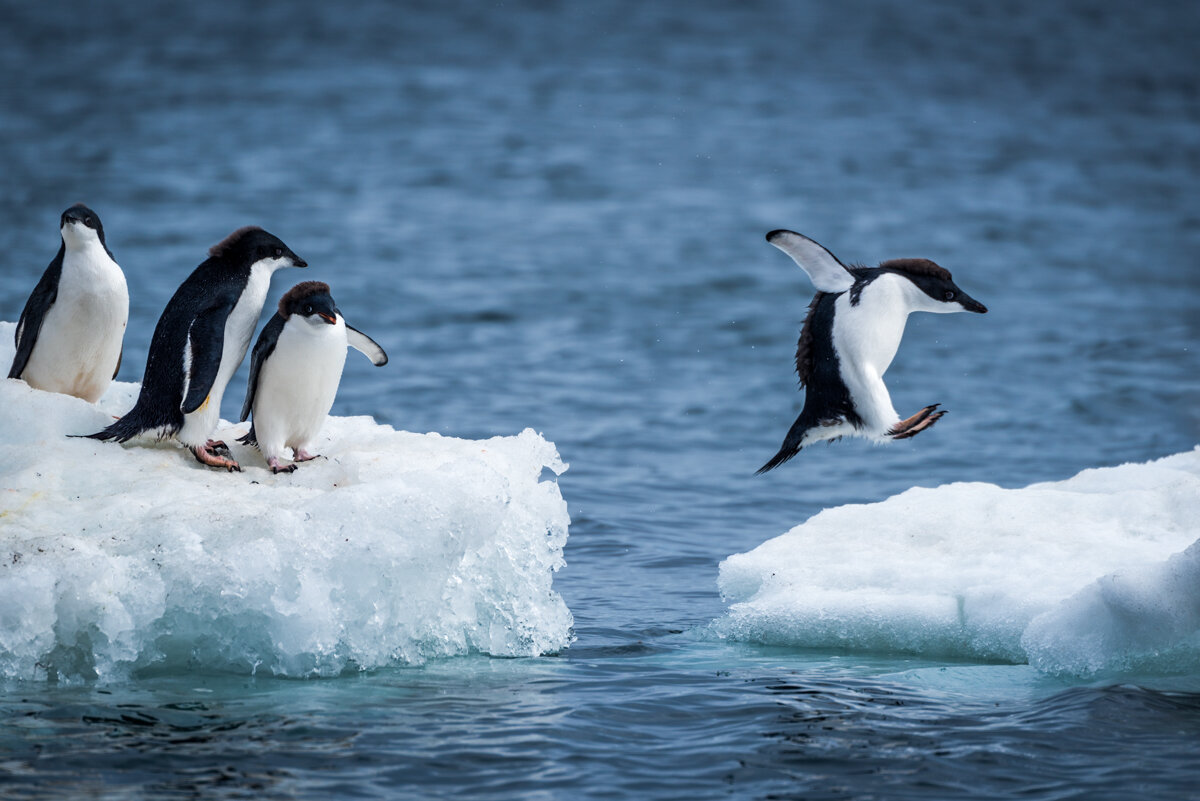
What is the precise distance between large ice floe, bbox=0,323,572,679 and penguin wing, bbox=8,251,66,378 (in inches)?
8.0

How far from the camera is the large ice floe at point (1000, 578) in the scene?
4.91m

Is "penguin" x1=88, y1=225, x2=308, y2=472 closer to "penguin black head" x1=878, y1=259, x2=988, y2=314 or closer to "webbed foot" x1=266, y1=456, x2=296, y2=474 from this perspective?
"webbed foot" x1=266, y1=456, x2=296, y2=474

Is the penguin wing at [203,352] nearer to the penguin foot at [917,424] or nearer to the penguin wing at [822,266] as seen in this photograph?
the penguin wing at [822,266]

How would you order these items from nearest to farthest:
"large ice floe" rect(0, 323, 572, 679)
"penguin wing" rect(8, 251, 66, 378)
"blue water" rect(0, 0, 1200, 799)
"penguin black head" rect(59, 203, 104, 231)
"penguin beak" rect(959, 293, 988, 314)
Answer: "blue water" rect(0, 0, 1200, 799), "large ice floe" rect(0, 323, 572, 679), "penguin beak" rect(959, 293, 988, 314), "penguin black head" rect(59, 203, 104, 231), "penguin wing" rect(8, 251, 66, 378)

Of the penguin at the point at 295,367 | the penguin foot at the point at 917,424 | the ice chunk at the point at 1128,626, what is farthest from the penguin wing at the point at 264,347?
the ice chunk at the point at 1128,626

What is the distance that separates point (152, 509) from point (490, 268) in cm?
1788

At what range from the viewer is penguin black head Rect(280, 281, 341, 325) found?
16.9 feet

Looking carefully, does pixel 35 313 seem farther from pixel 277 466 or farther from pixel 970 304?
pixel 970 304

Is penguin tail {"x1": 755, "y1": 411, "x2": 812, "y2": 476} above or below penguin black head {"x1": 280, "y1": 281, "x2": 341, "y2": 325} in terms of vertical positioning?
below

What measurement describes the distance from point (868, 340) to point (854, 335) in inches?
2.0

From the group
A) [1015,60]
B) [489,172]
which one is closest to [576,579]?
[489,172]

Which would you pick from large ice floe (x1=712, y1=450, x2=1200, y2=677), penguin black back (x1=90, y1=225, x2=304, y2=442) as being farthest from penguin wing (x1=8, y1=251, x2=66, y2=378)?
large ice floe (x1=712, y1=450, x2=1200, y2=677)

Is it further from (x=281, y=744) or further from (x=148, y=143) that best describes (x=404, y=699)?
(x=148, y=143)

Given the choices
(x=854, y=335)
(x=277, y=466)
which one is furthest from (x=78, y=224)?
(x=854, y=335)
